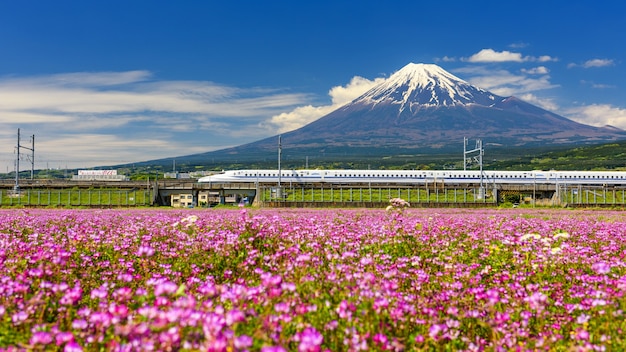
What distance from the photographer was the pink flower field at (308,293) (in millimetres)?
3785

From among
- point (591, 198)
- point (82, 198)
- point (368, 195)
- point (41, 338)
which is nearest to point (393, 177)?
point (368, 195)

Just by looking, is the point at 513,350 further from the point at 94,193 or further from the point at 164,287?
the point at 94,193

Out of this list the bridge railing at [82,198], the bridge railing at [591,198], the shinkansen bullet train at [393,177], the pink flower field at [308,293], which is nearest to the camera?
the pink flower field at [308,293]

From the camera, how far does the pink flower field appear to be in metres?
3.79

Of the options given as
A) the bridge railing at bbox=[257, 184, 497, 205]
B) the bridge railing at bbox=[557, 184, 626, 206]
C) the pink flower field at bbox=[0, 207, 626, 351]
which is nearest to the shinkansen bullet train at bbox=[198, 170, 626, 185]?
the bridge railing at bbox=[257, 184, 497, 205]

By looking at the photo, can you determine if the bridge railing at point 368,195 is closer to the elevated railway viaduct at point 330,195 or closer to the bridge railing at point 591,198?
the elevated railway viaduct at point 330,195

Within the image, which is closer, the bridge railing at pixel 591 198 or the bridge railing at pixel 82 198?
the bridge railing at pixel 591 198

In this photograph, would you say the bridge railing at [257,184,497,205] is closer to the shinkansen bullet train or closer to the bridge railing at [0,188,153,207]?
the bridge railing at [0,188,153,207]

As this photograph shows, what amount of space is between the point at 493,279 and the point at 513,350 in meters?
3.31

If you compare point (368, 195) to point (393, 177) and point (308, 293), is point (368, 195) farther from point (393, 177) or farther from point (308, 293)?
point (308, 293)

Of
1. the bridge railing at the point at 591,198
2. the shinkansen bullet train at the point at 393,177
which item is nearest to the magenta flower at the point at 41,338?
the bridge railing at the point at 591,198

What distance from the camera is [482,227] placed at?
12516 millimetres

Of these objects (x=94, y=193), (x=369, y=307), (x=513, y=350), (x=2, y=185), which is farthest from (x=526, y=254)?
(x=2, y=185)

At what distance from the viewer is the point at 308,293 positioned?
16.3 feet
